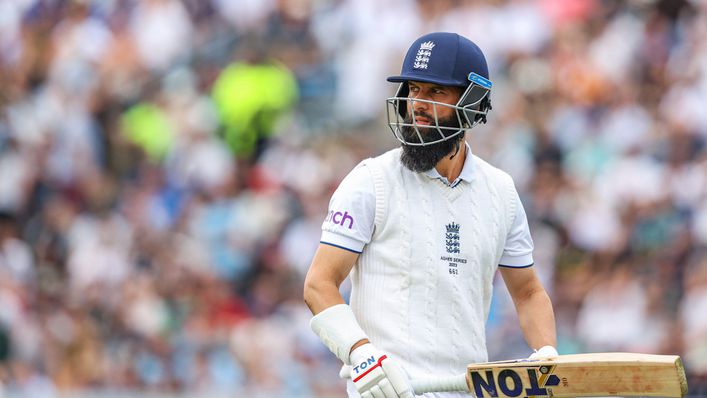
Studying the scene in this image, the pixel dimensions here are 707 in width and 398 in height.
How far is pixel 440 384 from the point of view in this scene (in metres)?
5.10

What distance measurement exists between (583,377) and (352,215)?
106 cm

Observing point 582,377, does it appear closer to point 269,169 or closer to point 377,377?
point 377,377

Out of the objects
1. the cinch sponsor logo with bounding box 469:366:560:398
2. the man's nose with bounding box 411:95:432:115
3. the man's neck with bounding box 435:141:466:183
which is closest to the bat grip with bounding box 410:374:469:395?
the cinch sponsor logo with bounding box 469:366:560:398

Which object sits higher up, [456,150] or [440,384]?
[456,150]

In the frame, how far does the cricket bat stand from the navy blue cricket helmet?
3.19 ft

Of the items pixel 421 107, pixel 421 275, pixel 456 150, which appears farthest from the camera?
pixel 456 150

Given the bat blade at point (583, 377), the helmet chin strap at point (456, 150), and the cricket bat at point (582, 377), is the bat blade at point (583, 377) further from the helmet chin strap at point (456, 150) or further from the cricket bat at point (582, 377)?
the helmet chin strap at point (456, 150)

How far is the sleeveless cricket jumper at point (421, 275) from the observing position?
5.24 m

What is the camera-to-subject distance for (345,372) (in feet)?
17.2

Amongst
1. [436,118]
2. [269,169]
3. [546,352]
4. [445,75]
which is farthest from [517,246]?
[269,169]

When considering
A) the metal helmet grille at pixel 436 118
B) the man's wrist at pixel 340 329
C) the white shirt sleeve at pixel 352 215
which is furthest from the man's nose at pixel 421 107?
the man's wrist at pixel 340 329

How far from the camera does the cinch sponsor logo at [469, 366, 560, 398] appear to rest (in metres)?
4.83

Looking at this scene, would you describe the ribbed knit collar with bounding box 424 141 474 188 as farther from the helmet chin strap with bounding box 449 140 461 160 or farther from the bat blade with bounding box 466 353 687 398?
the bat blade with bounding box 466 353 687 398

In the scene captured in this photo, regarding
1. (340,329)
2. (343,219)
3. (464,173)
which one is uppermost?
(464,173)
